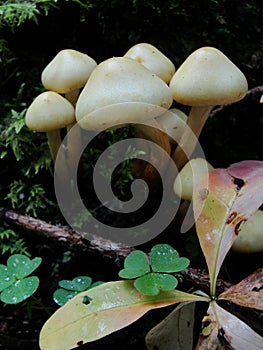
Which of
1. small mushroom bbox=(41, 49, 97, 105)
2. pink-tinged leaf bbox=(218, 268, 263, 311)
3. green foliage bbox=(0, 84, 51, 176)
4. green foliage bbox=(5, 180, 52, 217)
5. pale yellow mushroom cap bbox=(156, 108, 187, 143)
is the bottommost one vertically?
green foliage bbox=(5, 180, 52, 217)

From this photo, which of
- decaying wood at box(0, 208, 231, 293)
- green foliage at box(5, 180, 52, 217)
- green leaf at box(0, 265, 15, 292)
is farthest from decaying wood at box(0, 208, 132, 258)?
green leaf at box(0, 265, 15, 292)

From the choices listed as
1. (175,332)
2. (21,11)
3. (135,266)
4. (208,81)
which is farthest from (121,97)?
(21,11)

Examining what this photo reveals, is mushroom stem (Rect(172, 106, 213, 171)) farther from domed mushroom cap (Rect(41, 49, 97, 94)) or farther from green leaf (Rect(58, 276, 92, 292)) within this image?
green leaf (Rect(58, 276, 92, 292))

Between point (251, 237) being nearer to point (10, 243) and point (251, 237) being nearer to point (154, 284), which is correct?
point (154, 284)

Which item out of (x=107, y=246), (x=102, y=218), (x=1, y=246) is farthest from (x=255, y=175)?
(x=1, y=246)

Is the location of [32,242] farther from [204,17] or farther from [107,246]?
[204,17]
